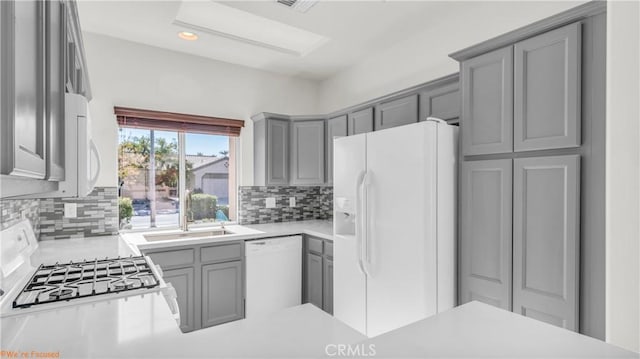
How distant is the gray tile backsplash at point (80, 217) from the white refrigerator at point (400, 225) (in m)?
2.14

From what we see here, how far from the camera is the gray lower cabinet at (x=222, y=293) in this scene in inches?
112

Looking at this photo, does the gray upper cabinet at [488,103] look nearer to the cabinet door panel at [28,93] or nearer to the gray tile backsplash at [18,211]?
the cabinet door panel at [28,93]

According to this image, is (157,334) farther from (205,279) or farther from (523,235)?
(205,279)

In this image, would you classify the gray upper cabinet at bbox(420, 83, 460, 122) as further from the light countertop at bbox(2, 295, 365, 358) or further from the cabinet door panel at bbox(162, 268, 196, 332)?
the cabinet door panel at bbox(162, 268, 196, 332)

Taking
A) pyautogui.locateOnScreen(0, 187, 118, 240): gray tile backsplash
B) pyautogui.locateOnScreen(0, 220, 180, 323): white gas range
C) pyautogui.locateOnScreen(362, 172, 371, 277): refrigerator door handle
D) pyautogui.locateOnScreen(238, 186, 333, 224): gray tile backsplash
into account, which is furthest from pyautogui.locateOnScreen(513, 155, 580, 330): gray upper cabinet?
pyautogui.locateOnScreen(0, 187, 118, 240): gray tile backsplash

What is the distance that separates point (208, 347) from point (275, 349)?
0.51 feet

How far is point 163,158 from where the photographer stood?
11.1 feet

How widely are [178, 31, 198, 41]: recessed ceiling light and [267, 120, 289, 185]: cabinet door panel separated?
1.03 metres

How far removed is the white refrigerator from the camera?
1900 mm

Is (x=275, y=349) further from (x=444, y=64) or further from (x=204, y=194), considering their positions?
(x=204, y=194)

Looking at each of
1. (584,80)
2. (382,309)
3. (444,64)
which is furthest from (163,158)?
(584,80)

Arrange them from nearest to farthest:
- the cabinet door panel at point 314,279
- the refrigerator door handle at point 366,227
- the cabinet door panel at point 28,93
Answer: the cabinet door panel at point 28,93, the refrigerator door handle at point 366,227, the cabinet door panel at point 314,279

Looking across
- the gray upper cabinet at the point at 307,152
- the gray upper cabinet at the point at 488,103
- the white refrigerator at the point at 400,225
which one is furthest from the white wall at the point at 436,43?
the white refrigerator at the point at 400,225

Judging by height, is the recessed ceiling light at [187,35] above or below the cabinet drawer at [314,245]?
above
